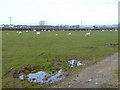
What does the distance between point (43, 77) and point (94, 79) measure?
294 cm

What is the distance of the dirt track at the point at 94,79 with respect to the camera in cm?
1500

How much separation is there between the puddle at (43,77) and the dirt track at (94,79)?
70 centimetres

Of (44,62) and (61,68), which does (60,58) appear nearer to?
(44,62)

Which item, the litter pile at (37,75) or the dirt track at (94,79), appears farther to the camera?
the litter pile at (37,75)

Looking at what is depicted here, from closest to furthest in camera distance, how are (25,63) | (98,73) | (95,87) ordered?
(95,87) < (98,73) < (25,63)

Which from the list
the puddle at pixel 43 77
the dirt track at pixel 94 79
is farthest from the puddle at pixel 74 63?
the puddle at pixel 43 77

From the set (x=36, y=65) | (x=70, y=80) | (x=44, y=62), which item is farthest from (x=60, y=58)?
→ (x=70, y=80)

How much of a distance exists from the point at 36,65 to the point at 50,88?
6827 mm

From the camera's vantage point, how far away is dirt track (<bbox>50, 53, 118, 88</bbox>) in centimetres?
1500

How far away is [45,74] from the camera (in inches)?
739

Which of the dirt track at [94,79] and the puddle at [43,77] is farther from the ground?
the dirt track at [94,79]

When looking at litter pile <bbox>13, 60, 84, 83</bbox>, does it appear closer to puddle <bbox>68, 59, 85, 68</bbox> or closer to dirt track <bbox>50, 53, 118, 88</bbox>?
dirt track <bbox>50, 53, 118, 88</bbox>

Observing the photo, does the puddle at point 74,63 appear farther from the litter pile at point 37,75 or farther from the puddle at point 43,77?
the puddle at point 43,77

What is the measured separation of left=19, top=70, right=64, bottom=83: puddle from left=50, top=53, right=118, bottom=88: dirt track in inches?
27.4
